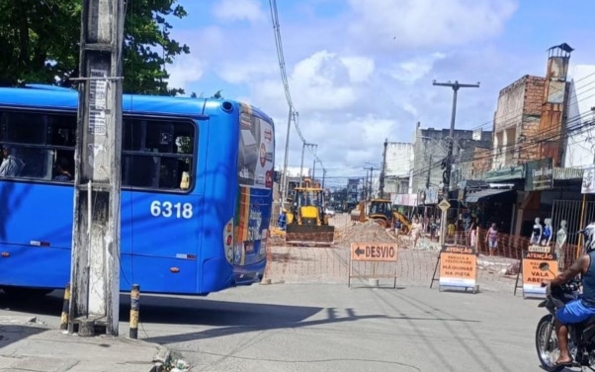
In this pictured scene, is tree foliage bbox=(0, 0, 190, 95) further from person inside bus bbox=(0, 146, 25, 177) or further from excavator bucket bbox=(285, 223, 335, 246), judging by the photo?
excavator bucket bbox=(285, 223, 335, 246)

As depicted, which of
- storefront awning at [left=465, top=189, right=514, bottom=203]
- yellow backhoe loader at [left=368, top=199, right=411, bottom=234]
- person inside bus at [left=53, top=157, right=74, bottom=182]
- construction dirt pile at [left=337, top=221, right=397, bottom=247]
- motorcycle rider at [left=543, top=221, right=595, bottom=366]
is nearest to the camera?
motorcycle rider at [left=543, top=221, right=595, bottom=366]

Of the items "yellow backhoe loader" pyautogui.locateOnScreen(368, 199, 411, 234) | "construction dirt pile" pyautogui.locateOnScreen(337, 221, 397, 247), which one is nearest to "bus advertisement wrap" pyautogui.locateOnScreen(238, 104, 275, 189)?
"construction dirt pile" pyautogui.locateOnScreen(337, 221, 397, 247)

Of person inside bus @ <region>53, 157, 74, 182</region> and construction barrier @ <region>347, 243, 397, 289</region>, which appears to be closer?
person inside bus @ <region>53, 157, 74, 182</region>

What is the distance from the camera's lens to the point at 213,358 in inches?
351

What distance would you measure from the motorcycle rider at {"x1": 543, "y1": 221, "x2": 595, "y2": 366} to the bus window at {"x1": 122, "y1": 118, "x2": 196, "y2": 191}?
210 inches

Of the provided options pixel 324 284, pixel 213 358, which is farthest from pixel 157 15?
pixel 213 358

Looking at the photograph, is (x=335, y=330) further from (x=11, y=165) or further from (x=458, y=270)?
(x=458, y=270)

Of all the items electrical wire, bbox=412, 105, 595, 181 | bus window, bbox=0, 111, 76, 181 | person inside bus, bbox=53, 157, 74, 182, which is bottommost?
person inside bus, bbox=53, 157, 74, 182

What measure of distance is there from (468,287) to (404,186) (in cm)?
7910

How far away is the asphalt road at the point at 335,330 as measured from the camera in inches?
360

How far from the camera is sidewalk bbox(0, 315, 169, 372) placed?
739 cm

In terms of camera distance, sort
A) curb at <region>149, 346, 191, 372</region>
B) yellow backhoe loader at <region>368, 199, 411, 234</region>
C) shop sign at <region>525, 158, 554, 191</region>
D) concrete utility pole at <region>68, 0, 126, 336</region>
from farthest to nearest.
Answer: yellow backhoe loader at <region>368, 199, 411, 234</region>, shop sign at <region>525, 158, 554, 191</region>, concrete utility pole at <region>68, 0, 126, 336</region>, curb at <region>149, 346, 191, 372</region>

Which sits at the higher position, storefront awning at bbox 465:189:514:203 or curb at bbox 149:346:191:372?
storefront awning at bbox 465:189:514:203

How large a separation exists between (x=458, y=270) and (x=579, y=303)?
35.9 ft
